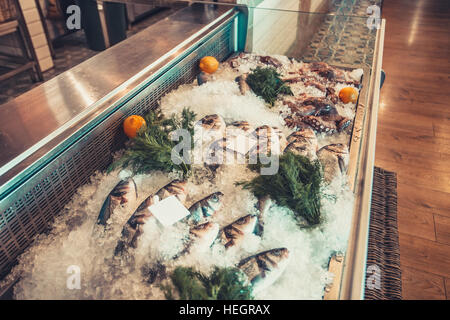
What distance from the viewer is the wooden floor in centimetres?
202

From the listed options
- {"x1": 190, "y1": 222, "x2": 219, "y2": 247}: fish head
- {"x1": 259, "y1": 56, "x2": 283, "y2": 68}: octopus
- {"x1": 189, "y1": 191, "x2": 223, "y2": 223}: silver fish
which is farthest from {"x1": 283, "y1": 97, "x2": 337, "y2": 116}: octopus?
{"x1": 190, "y1": 222, "x2": 219, "y2": 247}: fish head

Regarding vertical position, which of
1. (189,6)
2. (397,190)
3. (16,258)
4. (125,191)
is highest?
(189,6)

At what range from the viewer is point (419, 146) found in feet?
9.76

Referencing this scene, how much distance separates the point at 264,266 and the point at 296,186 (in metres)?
0.31

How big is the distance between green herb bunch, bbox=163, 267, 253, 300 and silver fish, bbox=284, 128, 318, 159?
614mm

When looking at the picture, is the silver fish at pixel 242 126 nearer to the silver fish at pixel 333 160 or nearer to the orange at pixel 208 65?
the silver fish at pixel 333 160

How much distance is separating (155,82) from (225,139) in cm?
50

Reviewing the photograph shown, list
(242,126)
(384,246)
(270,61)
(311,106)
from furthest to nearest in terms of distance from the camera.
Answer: (270,61) < (384,246) < (311,106) < (242,126)

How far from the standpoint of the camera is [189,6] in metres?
→ 2.41

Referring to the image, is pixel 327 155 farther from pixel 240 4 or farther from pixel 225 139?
pixel 240 4

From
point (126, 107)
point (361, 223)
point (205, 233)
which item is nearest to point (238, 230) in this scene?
point (205, 233)

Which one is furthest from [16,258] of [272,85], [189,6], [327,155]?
[189,6]

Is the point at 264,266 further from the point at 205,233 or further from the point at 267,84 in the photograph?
the point at 267,84

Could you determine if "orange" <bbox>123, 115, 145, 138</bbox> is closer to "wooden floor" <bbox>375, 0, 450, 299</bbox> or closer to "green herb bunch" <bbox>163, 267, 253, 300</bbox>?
"green herb bunch" <bbox>163, 267, 253, 300</bbox>
